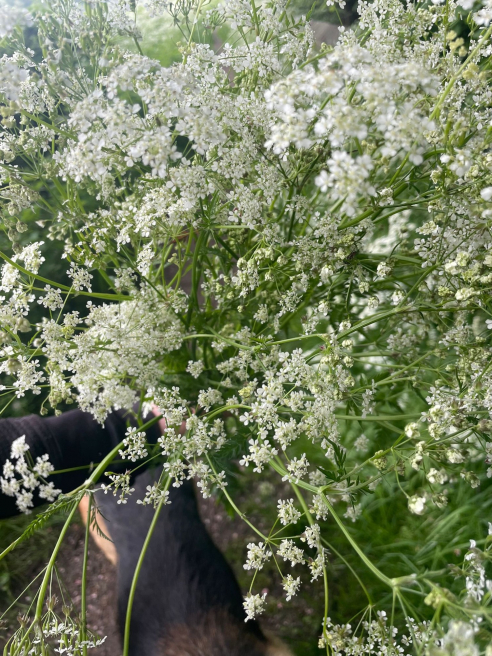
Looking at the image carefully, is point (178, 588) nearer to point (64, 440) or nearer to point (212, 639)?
point (212, 639)

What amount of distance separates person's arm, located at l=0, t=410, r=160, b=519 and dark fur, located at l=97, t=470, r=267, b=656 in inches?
7.3

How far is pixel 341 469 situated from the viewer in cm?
77

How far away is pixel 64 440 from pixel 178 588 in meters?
0.59

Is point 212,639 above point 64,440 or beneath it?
beneath

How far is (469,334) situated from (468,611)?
46 cm

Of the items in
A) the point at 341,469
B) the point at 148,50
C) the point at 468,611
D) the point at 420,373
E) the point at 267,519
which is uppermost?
the point at 148,50

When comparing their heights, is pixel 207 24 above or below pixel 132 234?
above

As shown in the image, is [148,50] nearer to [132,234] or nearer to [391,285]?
[132,234]

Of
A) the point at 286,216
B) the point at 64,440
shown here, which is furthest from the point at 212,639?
the point at 286,216

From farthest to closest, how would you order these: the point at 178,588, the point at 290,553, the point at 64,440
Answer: the point at 178,588 < the point at 64,440 < the point at 290,553

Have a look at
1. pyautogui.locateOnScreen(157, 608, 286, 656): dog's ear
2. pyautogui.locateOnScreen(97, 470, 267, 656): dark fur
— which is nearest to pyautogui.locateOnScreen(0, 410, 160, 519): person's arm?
pyautogui.locateOnScreen(97, 470, 267, 656): dark fur

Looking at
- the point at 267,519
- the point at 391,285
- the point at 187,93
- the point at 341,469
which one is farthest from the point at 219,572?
the point at 187,93

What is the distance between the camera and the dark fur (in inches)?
51.2

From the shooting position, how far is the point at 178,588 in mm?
1371
